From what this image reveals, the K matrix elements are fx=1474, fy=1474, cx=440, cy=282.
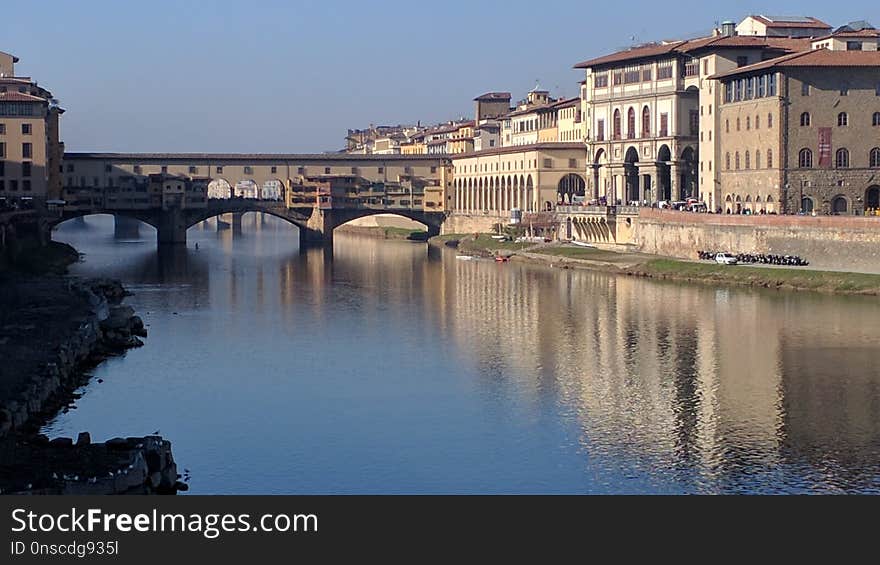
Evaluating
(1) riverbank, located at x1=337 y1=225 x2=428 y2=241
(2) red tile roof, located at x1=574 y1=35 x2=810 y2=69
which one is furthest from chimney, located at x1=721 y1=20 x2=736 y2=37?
(1) riverbank, located at x1=337 y1=225 x2=428 y2=241

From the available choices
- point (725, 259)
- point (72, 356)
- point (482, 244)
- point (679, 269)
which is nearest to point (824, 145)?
point (725, 259)

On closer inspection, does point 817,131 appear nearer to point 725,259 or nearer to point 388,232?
point 725,259

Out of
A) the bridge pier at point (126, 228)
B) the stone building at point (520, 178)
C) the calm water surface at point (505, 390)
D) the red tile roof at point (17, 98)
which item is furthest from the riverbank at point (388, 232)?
the calm water surface at point (505, 390)

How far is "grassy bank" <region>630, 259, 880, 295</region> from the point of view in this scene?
165ft

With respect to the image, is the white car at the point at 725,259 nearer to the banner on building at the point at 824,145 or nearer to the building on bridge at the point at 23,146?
the banner on building at the point at 824,145

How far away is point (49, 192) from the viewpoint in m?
82.6

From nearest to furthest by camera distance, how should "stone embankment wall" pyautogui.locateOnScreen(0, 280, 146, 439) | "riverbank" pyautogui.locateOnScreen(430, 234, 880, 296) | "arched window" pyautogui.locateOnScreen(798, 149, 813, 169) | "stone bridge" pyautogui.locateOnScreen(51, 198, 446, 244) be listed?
"stone embankment wall" pyautogui.locateOnScreen(0, 280, 146, 439)
"riverbank" pyautogui.locateOnScreen(430, 234, 880, 296)
"arched window" pyautogui.locateOnScreen(798, 149, 813, 169)
"stone bridge" pyautogui.locateOnScreen(51, 198, 446, 244)

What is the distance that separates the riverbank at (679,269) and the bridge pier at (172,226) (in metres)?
19.6

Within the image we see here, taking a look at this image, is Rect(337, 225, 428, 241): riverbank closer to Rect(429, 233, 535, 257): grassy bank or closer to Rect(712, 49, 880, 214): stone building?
Rect(429, 233, 535, 257): grassy bank

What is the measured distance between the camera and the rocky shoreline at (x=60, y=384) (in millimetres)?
21656

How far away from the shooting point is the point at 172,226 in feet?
298

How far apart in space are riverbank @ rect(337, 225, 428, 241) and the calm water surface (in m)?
45.4

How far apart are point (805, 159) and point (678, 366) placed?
2782 cm

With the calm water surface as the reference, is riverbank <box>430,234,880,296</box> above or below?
above
